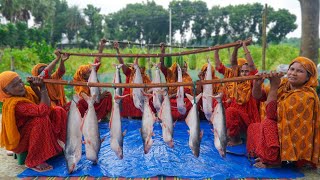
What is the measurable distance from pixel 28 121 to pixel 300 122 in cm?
357

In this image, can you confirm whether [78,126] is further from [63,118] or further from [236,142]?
[236,142]

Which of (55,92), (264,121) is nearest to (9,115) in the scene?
(55,92)

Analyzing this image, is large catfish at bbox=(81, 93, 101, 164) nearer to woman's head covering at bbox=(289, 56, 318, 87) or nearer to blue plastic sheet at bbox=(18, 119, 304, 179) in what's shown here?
blue plastic sheet at bbox=(18, 119, 304, 179)

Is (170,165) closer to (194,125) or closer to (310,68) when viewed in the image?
(194,125)

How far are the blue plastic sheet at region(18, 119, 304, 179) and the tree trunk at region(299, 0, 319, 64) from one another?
4752mm

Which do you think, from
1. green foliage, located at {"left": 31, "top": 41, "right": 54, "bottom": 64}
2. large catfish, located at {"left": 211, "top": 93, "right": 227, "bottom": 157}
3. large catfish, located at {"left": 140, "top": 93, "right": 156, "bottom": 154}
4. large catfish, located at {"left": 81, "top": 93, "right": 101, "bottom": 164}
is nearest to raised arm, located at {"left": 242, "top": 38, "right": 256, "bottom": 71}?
large catfish, located at {"left": 211, "top": 93, "right": 227, "bottom": 157}

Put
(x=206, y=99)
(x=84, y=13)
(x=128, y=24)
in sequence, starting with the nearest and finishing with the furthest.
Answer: (x=206, y=99) → (x=84, y=13) → (x=128, y=24)

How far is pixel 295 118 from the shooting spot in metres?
3.93

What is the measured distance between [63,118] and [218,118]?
2.31 meters

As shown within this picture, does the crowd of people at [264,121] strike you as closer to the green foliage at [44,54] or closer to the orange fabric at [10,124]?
the orange fabric at [10,124]

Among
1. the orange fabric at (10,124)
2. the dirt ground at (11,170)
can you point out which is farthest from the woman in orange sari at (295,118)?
the orange fabric at (10,124)

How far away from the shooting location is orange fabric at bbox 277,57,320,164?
12.8 ft

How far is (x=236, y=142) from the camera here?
5230 millimetres

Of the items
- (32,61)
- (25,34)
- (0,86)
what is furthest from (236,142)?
(25,34)
